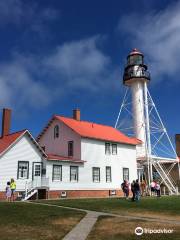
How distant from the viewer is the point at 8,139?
3450 cm

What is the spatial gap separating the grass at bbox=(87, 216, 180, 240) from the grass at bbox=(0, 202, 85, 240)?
3.80ft

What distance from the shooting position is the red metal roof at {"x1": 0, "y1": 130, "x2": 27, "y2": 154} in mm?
32906

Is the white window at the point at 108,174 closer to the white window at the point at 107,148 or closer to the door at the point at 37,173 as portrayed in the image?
the white window at the point at 107,148

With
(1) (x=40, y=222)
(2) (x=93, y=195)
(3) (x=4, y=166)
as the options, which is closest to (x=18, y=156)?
(3) (x=4, y=166)

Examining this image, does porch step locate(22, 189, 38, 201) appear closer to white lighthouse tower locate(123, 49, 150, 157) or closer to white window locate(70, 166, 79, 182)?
white window locate(70, 166, 79, 182)

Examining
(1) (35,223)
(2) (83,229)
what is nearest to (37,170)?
(1) (35,223)

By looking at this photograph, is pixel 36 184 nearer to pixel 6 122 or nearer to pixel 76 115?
pixel 6 122

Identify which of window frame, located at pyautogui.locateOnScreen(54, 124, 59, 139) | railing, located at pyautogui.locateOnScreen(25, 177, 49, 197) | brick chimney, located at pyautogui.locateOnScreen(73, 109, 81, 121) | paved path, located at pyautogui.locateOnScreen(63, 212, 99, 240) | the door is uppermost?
brick chimney, located at pyautogui.locateOnScreen(73, 109, 81, 121)

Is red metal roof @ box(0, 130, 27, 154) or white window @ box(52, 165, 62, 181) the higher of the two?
red metal roof @ box(0, 130, 27, 154)

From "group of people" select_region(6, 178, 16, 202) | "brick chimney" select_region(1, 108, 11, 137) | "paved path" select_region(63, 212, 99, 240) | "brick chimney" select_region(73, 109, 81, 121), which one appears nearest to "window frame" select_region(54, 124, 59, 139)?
"brick chimney" select_region(73, 109, 81, 121)

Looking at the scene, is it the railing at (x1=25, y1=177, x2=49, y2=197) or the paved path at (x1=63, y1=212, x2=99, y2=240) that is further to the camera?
the railing at (x1=25, y1=177, x2=49, y2=197)

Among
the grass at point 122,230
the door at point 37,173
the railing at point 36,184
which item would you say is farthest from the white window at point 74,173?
the grass at point 122,230

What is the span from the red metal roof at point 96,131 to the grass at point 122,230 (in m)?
24.1

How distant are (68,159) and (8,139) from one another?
268 inches
